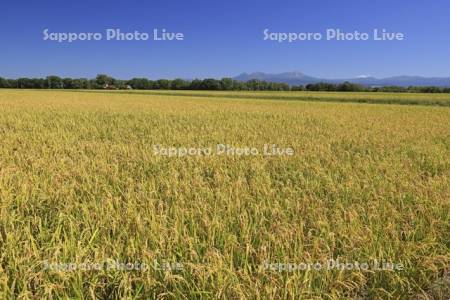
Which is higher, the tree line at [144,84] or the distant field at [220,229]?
the tree line at [144,84]

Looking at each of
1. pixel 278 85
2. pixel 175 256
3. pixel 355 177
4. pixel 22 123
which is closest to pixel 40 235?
pixel 175 256

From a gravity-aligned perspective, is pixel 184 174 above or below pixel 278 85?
below

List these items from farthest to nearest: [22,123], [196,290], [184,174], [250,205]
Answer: [22,123]
[184,174]
[250,205]
[196,290]

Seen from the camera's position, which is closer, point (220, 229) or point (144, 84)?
point (220, 229)

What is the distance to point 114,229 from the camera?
3.50m

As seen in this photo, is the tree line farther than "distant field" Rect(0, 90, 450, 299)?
Yes

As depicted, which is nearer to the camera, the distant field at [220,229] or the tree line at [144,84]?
the distant field at [220,229]

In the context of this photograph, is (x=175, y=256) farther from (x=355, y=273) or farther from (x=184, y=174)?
(x=184, y=174)

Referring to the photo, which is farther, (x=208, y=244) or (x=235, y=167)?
(x=235, y=167)

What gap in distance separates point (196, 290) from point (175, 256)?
0.41m

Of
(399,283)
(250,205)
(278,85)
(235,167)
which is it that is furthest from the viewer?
(278,85)

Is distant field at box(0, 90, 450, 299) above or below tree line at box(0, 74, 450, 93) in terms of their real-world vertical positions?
below


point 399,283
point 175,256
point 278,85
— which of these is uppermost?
point 278,85

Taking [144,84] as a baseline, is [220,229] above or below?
below
